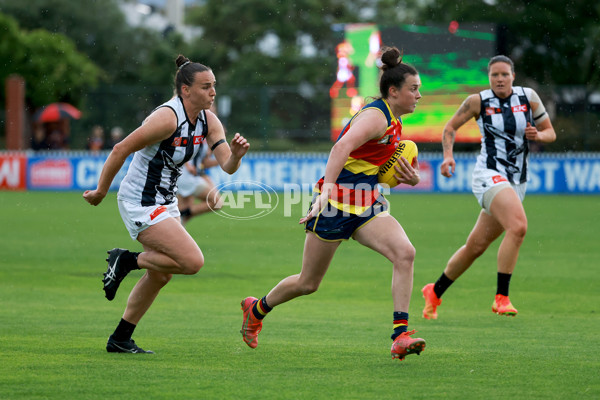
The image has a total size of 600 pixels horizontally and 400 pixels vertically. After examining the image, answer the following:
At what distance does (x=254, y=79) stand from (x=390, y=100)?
44.1 metres

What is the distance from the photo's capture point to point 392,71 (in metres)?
6.70

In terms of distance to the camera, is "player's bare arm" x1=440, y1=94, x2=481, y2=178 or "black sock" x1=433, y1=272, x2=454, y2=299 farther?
"player's bare arm" x1=440, y1=94, x2=481, y2=178

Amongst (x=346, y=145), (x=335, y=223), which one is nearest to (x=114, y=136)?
(x=335, y=223)

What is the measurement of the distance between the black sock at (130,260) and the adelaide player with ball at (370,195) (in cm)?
108

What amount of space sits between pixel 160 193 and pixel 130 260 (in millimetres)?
507

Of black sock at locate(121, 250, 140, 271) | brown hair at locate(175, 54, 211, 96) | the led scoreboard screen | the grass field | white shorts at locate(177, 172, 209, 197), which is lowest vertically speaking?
the grass field

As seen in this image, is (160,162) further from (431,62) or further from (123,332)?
(431,62)

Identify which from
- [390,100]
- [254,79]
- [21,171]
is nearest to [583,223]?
[390,100]

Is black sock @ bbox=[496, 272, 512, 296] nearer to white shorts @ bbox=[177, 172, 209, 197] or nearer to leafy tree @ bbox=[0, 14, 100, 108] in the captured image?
white shorts @ bbox=[177, 172, 209, 197]

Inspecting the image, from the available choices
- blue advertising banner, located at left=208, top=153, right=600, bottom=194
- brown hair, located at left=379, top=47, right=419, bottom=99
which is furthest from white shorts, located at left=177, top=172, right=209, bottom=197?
blue advertising banner, located at left=208, top=153, right=600, bottom=194

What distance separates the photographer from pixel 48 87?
135ft

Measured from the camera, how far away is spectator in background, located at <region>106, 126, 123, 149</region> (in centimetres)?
3230

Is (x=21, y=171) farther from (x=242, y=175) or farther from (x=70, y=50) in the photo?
(x=70, y=50)

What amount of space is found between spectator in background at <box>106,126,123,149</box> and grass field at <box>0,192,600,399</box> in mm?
16503
